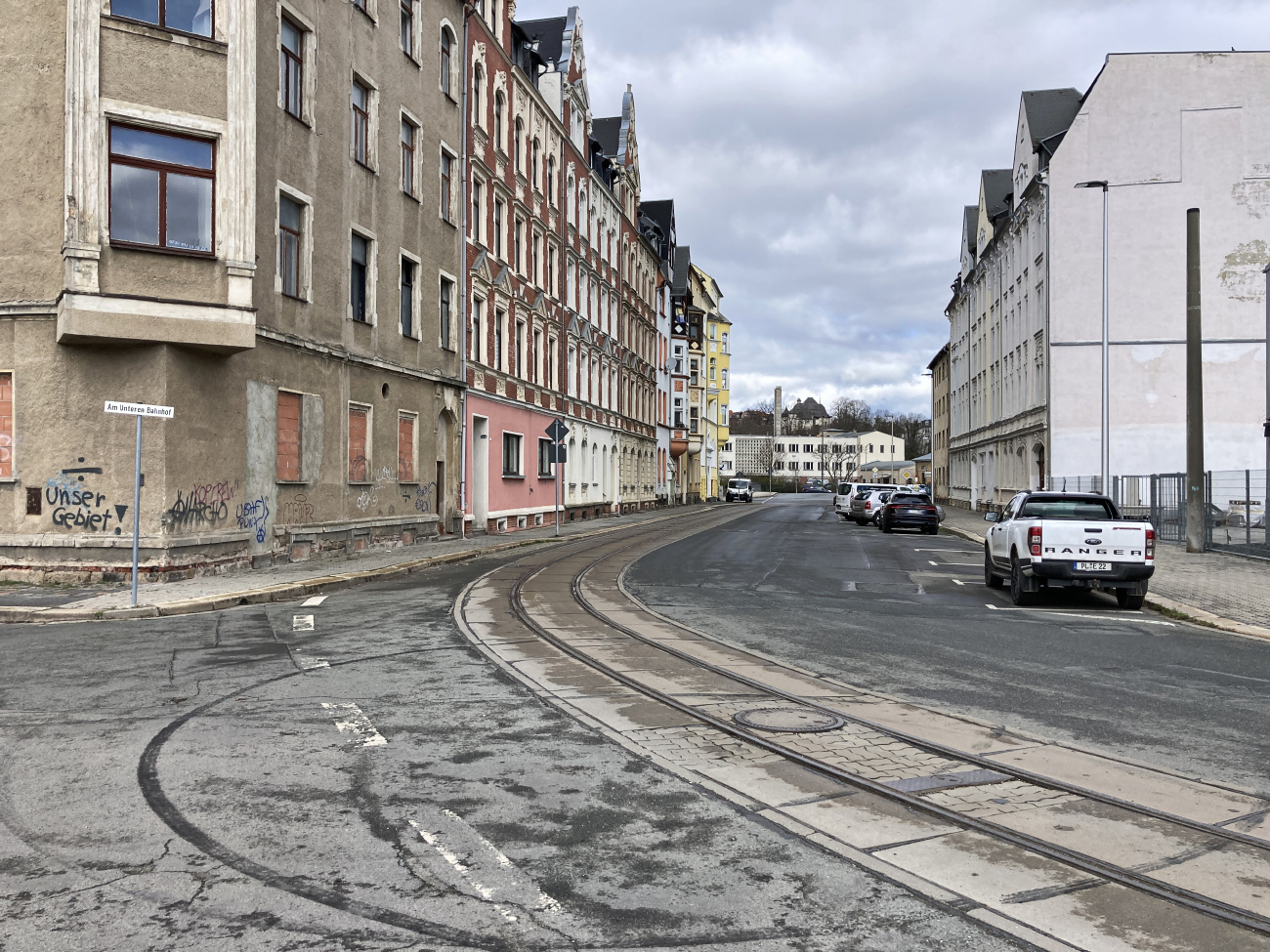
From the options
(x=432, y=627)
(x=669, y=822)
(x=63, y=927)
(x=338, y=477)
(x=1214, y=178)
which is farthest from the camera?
(x=1214, y=178)

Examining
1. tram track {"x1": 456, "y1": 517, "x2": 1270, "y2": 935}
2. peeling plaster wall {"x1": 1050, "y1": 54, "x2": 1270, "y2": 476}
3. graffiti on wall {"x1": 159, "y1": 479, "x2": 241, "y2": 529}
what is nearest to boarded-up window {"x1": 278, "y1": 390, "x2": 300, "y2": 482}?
graffiti on wall {"x1": 159, "y1": 479, "x2": 241, "y2": 529}

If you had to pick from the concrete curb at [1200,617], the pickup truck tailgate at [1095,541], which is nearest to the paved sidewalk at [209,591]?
the pickup truck tailgate at [1095,541]

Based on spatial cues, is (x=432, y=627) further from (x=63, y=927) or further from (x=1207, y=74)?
(x=1207, y=74)

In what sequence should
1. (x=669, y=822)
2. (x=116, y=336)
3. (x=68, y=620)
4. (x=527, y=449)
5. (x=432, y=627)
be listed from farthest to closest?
(x=527, y=449) < (x=116, y=336) < (x=68, y=620) < (x=432, y=627) < (x=669, y=822)

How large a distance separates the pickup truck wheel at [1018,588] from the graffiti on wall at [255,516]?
1276cm

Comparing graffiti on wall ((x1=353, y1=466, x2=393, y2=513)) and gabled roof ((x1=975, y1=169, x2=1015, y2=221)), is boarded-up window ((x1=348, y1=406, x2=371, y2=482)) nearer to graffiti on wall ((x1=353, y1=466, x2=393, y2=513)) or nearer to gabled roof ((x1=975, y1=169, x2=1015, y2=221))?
graffiti on wall ((x1=353, y1=466, x2=393, y2=513))

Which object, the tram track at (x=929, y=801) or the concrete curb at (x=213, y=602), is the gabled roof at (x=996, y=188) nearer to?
the concrete curb at (x=213, y=602)

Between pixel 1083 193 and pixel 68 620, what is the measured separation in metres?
38.5

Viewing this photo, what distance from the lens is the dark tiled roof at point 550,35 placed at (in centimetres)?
4184

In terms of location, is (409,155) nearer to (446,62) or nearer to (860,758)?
(446,62)

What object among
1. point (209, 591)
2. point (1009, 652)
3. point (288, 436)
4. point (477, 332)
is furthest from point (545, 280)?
point (1009, 652)

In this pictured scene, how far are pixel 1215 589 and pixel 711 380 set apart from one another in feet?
258

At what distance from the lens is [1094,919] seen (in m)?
3.83

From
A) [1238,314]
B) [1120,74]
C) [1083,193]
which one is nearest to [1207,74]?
[1120,74]
